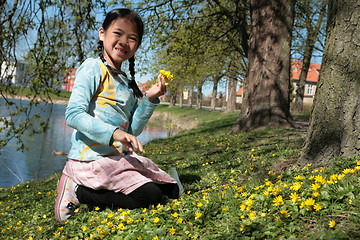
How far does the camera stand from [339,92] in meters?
3.39

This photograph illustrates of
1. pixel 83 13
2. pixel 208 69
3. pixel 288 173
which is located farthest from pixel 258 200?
pixel 208 69

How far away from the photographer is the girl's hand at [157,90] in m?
2.97

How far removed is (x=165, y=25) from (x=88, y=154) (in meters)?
8.93

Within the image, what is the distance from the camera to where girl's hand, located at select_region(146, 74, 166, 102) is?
297 cm

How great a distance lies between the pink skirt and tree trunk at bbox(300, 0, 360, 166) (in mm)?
2067

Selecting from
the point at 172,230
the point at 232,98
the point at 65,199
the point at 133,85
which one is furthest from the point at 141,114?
the point at 232,98

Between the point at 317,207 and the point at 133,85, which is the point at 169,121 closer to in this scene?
the point at 133,85

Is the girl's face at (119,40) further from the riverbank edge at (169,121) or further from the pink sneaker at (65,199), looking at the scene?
the riverbank edge at (169,121)

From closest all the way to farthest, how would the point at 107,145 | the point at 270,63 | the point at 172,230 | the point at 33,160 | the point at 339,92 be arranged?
1. the point at 172,230
2. the point at 107,145
3. the point at 339,92
4. the point at 270,63
5. the point at 33,160

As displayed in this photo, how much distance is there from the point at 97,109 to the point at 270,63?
687 cm

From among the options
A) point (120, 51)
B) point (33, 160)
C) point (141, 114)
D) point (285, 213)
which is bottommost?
point (33, 160)

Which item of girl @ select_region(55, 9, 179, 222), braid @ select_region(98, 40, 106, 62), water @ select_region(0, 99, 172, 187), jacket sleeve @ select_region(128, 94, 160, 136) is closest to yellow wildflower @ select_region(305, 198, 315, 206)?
girl @ select_region(55, 9, 179, 222)

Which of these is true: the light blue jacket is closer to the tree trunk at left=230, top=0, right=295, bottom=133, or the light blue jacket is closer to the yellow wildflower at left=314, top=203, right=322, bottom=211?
the yellow wildflower at left=314, top=203, right=322, bottom=211

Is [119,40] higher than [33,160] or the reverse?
higher
